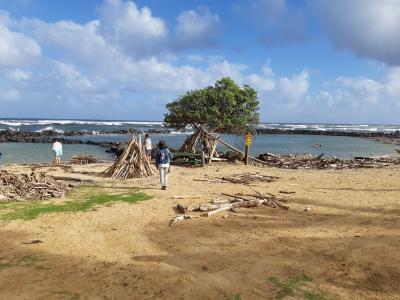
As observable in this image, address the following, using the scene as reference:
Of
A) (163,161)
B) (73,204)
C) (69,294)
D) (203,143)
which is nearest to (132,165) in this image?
(163,161)

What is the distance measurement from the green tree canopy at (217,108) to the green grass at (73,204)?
1211 centimetres

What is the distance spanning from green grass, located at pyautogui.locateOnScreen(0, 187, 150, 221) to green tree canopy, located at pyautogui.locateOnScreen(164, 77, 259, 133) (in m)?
12.1

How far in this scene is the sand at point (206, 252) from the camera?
6492 mm

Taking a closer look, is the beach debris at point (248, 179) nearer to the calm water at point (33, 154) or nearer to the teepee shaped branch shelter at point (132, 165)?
the teepee shaped branch shelter at point (132, 165)

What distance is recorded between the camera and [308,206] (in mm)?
12031

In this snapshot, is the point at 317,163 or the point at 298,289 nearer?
the point at 298,289

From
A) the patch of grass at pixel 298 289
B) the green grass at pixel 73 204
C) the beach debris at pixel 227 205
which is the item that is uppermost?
the beach debris at pixel 227 205

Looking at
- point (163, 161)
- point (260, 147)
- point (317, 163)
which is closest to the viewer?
point (163, 161)

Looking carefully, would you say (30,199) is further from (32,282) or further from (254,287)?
(254,287)

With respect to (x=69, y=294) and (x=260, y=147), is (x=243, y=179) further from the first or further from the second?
(x=260, y=147)

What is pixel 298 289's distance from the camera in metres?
6.44

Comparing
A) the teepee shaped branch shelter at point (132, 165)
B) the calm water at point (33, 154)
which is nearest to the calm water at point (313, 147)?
the calm water at point (33, 154)

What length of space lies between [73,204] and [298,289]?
7.87 m

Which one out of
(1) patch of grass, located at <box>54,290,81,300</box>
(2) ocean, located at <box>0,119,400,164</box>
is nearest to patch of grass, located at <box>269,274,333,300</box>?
(1) patch of grass, located at <box>54,290,81,300</box>
